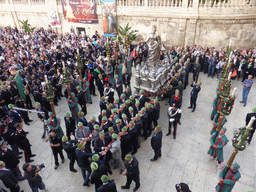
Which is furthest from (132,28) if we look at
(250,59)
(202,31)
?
(250,59)

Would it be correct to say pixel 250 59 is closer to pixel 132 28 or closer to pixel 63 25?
pixel 132 28

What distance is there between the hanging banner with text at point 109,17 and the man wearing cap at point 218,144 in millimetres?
16944

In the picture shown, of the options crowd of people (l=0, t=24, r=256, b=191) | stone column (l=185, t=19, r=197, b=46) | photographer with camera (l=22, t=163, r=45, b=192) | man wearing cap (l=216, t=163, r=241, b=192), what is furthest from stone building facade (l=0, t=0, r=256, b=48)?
photographer with camera (l=22, t=163, r=45, b=192)

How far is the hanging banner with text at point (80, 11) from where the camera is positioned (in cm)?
2052

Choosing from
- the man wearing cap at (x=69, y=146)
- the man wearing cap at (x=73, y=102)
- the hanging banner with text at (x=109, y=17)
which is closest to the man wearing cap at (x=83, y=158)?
the man wearing cap at (x=69, y=146)

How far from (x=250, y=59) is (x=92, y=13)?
1673 cm

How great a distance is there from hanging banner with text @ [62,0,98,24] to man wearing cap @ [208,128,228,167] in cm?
1915

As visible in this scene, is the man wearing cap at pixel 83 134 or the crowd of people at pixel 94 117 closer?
the crowd of people at pixel 94 117

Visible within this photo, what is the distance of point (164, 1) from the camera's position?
1622cm

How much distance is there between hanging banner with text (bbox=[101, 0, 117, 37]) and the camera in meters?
19.1

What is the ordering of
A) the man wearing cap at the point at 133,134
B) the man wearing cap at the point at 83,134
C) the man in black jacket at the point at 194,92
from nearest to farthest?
the man wearing cap at the point at 83,134 < the man wearing cap at the point at 133,134 < the man in black jacket at the point at 194,92

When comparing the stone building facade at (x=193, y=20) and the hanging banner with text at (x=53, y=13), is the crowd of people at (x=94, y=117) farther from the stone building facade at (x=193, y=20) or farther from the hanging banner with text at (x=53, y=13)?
the hanging banner with text at (x=53, y=13)

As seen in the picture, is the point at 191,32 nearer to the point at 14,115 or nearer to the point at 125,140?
the point at 125,140

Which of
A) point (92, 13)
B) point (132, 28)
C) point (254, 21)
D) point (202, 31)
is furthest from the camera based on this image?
point (92, 13)
